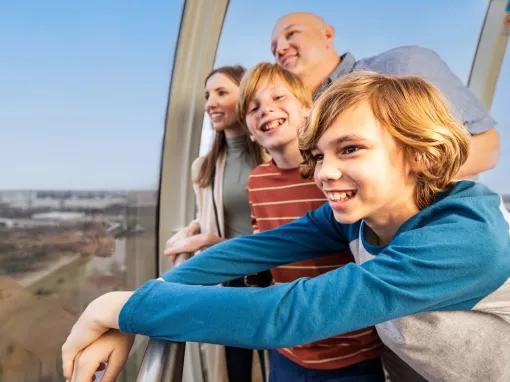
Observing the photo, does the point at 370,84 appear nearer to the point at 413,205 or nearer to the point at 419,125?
the point at 419,125

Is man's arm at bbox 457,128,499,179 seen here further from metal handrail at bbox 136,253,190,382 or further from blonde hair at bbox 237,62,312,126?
metal handrail at bbox 136,253,190,382

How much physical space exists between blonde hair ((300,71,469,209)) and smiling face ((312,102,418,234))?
0.04 ft

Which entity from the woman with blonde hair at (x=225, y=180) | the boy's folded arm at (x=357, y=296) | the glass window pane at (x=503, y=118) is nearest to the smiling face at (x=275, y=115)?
the woman with blonde hair at (x=225, y=180)

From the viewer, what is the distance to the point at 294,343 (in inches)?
25.3

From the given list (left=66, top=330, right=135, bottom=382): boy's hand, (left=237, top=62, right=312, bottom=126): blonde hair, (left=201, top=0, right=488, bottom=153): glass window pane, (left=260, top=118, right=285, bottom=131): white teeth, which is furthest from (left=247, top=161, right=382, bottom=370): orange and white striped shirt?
(left=201, top=0, right=488, bottom=153): glass window pane

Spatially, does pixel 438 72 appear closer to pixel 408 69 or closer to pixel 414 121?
pixel 408 69

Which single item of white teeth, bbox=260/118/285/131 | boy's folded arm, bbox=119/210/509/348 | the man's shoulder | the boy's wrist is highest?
the man's shoulder

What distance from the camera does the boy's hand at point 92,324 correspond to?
737mm

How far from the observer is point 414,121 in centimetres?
76

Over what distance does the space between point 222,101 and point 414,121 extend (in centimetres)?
127

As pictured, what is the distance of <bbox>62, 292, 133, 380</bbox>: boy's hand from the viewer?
74 cm

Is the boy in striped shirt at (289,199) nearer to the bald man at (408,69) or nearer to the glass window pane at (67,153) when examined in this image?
the bald man at (408,69)

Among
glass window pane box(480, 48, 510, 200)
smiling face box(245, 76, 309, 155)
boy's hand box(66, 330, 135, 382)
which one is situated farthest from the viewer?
glass window pane box(480, 48, 510, 200)

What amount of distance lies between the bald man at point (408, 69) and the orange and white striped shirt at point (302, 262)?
259mm
